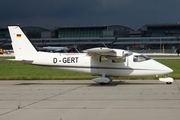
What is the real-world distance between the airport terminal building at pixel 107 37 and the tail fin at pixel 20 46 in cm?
12498

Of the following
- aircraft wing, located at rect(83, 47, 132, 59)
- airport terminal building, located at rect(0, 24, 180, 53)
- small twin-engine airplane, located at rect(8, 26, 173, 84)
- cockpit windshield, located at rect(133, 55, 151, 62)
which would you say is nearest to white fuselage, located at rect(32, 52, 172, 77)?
small twin-engine airplane, located at rect(8, 26, 173, 84)

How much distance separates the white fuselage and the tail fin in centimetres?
47

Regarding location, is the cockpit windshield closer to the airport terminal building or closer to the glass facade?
the airport terminal building

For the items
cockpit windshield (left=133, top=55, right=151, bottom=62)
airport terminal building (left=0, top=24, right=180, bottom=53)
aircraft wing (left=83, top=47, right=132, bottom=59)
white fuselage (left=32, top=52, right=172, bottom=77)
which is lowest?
white fuselage (left=32, top=52, right=172, bottom=77)

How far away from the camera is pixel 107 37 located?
531 feet

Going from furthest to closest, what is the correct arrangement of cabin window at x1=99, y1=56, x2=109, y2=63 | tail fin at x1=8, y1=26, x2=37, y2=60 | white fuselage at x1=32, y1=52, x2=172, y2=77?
1. tail fin at x1=8, y1=26, x2=37, y2=60
2. cabin window at x1=99, y1=56, x2=109, y2=63
3. white fuselage at x1=32, y1=52, x2=172, y2=77

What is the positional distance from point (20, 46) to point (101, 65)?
4.96m

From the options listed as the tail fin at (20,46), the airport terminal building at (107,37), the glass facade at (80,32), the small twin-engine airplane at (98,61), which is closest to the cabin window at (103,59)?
the small twin-engine airplane at (98,61)

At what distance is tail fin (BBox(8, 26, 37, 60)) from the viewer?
21.9 meters

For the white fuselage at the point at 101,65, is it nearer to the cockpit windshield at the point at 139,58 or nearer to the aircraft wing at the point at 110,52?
the cockpit windshield at the point at 139,58
